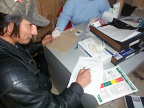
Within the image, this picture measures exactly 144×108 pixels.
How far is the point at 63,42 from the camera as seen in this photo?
1078mm

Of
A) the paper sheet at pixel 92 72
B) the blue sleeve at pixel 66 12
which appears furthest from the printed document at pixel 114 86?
the blue sleeve at pixel 66 12

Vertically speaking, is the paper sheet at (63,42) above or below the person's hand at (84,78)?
above

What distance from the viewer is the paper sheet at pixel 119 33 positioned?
776mm

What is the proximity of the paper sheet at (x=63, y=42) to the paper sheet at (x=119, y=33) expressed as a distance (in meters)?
0.33

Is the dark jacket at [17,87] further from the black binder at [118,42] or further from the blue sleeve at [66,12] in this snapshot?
the blue sleeve at [66,12]

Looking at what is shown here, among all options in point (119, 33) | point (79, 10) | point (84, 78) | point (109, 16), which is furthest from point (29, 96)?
point (79, 10)

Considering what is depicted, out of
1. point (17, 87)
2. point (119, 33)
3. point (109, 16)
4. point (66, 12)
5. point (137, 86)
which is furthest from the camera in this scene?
point (137, 86)

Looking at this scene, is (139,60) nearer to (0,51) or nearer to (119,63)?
(119,63)

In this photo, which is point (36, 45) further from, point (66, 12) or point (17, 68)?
point (17, 68)

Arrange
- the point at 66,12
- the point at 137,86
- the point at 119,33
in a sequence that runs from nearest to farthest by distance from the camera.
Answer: the point at 119,33 < the point at 66,12 < the point at 137,86

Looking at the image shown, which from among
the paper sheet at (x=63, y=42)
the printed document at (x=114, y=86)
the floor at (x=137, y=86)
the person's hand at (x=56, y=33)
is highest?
the person's hand at (x=56, y=33)

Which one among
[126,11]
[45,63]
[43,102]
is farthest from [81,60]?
[126,11]

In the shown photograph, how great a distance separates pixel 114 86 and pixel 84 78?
0.22 meters

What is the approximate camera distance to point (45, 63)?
4.17 ft
